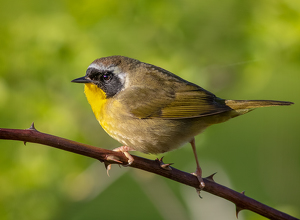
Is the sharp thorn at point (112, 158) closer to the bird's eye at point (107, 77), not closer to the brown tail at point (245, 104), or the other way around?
the bird's eye at point (107, 77)

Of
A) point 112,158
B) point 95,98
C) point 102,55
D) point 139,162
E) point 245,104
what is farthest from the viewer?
point 102,55

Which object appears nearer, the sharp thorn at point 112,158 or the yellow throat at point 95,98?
the sharp thorn at point 112,158

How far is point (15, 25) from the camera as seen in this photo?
443 centimetres

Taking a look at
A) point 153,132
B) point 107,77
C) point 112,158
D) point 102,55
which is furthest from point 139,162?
point 102,55

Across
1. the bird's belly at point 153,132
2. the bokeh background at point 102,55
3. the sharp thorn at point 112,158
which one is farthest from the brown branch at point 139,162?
the bokeh background at point 102,55

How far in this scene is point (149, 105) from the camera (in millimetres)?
4285

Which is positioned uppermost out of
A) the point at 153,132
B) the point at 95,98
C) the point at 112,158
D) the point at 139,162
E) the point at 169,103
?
the point at 169,103

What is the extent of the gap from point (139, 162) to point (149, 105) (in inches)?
52.0

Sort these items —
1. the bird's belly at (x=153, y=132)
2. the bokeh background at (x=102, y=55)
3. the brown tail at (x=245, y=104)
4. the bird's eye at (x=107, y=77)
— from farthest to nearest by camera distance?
1. the bird's eye at (x=107, y=77)
2. the bokeh background at (x=102, y=55)
3. the bird's belly at (x=153, y=132)
4. the brown tail at (x=245, y=104)

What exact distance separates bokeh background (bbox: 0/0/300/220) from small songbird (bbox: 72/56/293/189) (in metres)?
0.18

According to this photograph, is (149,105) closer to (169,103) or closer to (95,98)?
(169,103)

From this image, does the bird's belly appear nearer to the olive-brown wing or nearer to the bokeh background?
the olive-brown wing

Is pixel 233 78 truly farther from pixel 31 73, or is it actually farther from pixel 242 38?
pixel 31 73

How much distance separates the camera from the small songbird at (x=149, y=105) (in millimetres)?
4094
